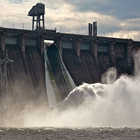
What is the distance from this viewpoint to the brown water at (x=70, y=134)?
50.2 m

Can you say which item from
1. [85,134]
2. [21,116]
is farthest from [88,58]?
[85,134]

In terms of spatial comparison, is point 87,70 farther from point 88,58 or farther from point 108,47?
point 108,47

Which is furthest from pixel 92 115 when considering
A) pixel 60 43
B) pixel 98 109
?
pixel 60 43

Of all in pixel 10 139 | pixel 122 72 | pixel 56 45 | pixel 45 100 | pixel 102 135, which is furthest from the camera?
pixel 122 72

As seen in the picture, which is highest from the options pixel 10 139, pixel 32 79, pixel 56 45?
pixel 56 45

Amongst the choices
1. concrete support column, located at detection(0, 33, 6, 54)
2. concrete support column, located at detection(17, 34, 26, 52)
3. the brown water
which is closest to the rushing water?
the brown water

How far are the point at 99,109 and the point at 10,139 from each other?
1770 centimetres

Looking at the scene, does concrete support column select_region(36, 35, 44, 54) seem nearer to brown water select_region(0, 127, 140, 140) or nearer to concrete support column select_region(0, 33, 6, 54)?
concrete support column select_region(0, 33, 6, 54)

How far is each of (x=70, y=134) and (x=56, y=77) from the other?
28.5 metres

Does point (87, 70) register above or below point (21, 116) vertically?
above

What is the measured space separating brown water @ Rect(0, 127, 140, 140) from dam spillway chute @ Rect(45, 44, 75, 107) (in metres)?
19.9

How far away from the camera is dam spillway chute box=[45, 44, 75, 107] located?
3044 inches

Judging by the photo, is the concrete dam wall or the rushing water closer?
the rushing water

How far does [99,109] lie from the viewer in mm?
62312
